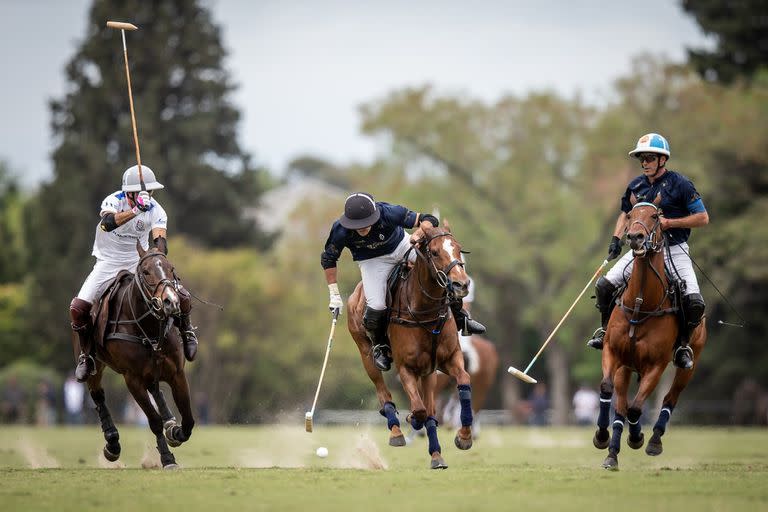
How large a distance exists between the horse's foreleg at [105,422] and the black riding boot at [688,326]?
7.11 m

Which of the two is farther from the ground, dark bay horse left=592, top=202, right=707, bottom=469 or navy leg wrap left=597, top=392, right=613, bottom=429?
dark bay horse left=592, top=202, right=707, bottom=469

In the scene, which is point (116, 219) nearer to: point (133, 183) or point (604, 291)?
point (133, 183)

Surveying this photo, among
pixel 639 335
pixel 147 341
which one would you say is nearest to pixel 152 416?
pixel 147 341

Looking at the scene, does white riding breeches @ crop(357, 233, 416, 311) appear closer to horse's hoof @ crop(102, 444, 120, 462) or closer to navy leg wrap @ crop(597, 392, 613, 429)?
navy leg wrap @ crop(597, 392, 613, 429)

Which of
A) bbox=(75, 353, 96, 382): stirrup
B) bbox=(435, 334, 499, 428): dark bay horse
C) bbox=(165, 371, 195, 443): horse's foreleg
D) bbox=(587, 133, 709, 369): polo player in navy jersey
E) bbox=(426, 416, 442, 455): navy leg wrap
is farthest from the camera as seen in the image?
bbox=(435, 334, 499, 428): dark bay horse

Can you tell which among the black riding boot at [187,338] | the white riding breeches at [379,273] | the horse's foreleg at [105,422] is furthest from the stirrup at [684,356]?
the horse's foreleg at [105,422]

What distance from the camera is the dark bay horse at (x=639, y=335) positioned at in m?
15.6

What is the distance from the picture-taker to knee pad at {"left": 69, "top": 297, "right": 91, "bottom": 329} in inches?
658

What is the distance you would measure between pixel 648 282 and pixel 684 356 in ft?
4.09

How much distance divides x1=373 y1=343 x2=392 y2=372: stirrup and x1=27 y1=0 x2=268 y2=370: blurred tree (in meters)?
45.5

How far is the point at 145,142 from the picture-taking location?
62.6 metres

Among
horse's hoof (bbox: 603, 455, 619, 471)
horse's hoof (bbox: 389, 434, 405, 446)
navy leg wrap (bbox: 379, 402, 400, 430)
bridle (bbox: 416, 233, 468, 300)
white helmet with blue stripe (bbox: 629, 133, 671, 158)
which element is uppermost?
white helmet with blue stripe (bbox: 629, 133, 671, 158)

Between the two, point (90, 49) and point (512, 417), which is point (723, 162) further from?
point (90, 49)

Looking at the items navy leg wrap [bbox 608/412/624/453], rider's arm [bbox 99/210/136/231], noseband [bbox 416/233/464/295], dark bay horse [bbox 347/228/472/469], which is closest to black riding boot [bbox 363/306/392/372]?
dark bay horse [bbox 347/228/472/469]
